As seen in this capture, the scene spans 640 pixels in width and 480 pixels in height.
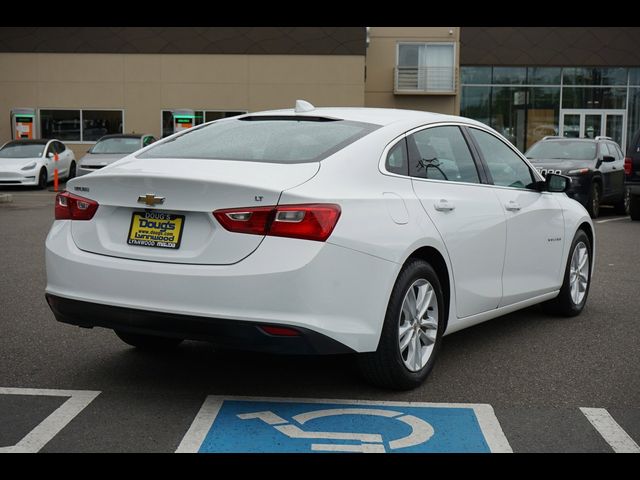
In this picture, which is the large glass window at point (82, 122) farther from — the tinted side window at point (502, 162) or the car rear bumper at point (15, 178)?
the tinted side window at point (502, 162)

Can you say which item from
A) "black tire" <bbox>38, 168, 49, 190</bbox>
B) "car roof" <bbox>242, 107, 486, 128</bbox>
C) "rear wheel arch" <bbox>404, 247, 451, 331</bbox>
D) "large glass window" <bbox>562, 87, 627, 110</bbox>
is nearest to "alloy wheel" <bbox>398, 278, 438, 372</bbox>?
"rear wheel arch" <bbox>404, 247, 451, 331</bbox>

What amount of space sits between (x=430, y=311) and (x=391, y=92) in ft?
113

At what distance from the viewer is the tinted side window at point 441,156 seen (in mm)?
5387

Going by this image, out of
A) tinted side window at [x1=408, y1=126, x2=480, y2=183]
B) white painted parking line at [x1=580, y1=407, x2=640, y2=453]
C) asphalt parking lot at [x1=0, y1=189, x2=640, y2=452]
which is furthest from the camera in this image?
tinted side window at [x1=408, y1=126, x2=480, y2=183]

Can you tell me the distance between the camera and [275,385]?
5.08m

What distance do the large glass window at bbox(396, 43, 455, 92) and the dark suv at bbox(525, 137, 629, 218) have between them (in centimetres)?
2002

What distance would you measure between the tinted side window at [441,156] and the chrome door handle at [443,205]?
0.18m

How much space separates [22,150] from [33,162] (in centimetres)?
114

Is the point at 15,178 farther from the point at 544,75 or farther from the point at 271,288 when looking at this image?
the point at 544,75

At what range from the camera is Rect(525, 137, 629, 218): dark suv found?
16734 millimetres

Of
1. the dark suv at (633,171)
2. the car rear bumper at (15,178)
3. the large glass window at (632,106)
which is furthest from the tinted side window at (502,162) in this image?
the large glass window at (632,106)

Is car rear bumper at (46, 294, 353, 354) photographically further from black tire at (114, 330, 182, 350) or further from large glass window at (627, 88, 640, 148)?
large glass window at (627, 88, 640, 148)
